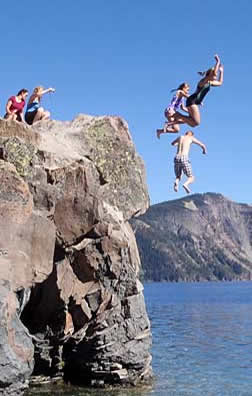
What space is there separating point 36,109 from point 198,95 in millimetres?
9583

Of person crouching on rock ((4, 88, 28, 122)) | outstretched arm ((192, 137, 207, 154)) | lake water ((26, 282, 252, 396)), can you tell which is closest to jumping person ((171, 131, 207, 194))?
outstretched arm ((192, 137, 207, 154))

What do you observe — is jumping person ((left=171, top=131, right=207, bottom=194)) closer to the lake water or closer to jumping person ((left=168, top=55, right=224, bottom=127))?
jumping person ((left=168, top=55, right=224, bottom=127))

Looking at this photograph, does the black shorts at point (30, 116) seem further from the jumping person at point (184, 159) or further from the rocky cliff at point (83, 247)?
the jumping person at point (184, 159)

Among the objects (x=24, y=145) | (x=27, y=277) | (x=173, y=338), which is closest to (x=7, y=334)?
(x=27, y=277)

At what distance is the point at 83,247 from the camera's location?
81.4 ft

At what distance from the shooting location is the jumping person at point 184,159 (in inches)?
700

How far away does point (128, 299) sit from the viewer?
86.7ft

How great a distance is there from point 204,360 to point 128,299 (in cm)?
1474

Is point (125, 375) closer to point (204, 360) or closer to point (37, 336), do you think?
point (37, 336)

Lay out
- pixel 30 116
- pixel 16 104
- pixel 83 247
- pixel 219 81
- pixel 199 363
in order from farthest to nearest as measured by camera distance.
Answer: pixel 199 363
pixel 30 116
pixel 83 247
pixel 16 104
pixel 219 81

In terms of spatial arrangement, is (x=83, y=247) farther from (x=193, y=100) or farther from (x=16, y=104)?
(x=193, y=100)

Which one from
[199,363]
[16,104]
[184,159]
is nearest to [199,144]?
[184,159]

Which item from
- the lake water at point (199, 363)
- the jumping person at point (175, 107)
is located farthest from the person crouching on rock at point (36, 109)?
the lake water at point (199, 363)

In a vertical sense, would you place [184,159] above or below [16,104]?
below
